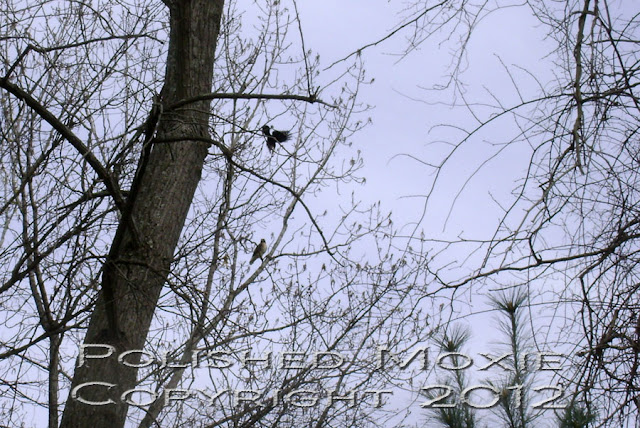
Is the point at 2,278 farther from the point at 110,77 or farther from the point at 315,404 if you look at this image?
the point at 315,404

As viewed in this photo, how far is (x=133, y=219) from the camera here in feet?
11.6

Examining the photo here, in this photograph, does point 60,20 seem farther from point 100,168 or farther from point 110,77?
point 100,168

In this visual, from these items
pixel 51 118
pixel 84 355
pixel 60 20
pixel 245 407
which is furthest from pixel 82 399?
pixel 60 20

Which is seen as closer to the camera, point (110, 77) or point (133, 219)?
point (133, 219)

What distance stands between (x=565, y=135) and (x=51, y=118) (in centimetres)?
229

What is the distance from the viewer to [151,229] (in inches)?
149

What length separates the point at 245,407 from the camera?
605 cm

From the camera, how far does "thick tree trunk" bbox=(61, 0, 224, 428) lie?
3.56 meters

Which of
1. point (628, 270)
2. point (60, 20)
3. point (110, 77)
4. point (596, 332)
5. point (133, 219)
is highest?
point (60, 20)

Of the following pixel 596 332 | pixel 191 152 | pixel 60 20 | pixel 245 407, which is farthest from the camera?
pixel 245 407

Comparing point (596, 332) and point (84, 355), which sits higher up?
point (84, 355)

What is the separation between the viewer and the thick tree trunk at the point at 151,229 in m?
3.56

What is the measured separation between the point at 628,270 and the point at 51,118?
8.44 feet

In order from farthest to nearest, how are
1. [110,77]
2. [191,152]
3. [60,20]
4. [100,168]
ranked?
[60,20] < [110,77] < [191,152] < [100,168]
